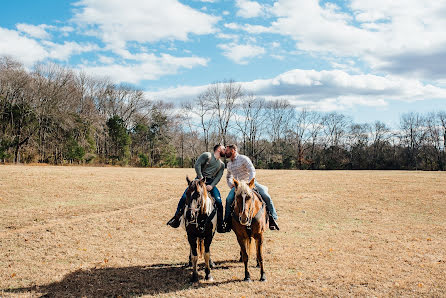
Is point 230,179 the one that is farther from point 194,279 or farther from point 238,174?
point 194,279

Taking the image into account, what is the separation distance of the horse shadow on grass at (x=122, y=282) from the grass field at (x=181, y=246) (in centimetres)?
3

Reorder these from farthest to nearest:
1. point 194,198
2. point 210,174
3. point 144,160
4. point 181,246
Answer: point 144,160 < point 181,246 < point 210,174 < point 194,198

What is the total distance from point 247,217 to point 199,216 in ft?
4.00

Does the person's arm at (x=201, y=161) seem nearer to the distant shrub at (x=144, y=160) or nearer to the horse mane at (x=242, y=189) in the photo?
the horse mane at (x=242, y=189)

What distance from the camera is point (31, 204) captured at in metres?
17.9

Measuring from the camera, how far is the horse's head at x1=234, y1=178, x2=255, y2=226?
7305mm

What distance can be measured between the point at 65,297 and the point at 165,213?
10.6 m

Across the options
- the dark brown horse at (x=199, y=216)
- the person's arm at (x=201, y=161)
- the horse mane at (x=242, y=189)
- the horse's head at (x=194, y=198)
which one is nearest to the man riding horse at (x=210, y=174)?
the person's arm at (x=201, y=161)

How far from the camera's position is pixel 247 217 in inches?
288

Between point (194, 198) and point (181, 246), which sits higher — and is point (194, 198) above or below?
above

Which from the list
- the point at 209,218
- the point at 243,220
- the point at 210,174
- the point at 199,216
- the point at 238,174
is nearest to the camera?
the point at 243,220

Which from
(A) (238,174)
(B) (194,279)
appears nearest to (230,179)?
(A) (238,174)

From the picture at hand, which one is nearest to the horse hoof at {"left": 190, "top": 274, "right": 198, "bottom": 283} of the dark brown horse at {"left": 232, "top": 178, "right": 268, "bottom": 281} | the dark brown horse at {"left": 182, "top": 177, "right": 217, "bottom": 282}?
the dark brown horse at {"left": 182, "top": 177, "right": 217, "bottom": 282}

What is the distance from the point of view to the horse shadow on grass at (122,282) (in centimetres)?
759
